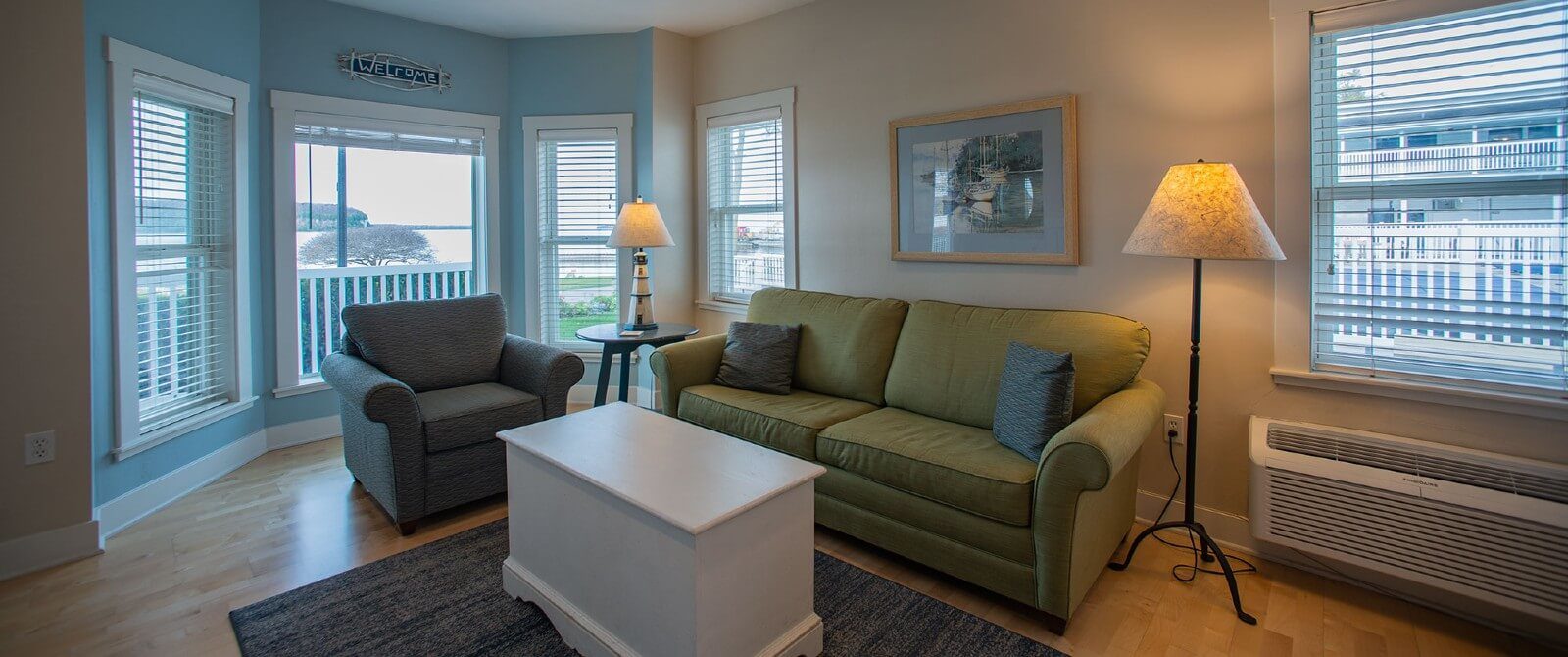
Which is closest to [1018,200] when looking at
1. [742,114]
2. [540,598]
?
[742,114]

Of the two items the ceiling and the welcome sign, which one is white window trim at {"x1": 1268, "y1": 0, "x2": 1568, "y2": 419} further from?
the welcome sign

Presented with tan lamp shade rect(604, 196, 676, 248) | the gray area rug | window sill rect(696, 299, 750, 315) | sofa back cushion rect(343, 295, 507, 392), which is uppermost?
tan lamp shade rect(604, 196, 676, 248)

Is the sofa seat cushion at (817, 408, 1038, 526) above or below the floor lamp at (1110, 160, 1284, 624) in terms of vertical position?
below

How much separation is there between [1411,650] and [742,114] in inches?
150

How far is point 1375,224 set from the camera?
242cm

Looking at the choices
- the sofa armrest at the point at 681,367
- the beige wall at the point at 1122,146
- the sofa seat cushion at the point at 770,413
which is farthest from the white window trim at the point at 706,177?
the sofa seat cushion at the point at 770,413

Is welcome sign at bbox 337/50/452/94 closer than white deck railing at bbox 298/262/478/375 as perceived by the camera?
Yes

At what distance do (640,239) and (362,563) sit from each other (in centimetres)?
196

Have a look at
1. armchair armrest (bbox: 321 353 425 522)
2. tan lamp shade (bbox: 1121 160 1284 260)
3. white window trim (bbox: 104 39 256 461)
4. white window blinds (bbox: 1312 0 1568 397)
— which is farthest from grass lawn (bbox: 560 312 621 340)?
white window blinds (bbox: 1312 0 1568 397)

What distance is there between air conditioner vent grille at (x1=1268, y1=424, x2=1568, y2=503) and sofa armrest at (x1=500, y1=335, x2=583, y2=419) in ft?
9.19

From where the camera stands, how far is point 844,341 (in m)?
3.45

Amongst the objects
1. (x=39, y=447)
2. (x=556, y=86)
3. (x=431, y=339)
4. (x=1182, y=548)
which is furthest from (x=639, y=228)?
(x=1182, y=548)

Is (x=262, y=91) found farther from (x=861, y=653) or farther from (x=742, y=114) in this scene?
(x=861, y=653)

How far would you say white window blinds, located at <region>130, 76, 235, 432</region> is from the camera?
3.16 m
